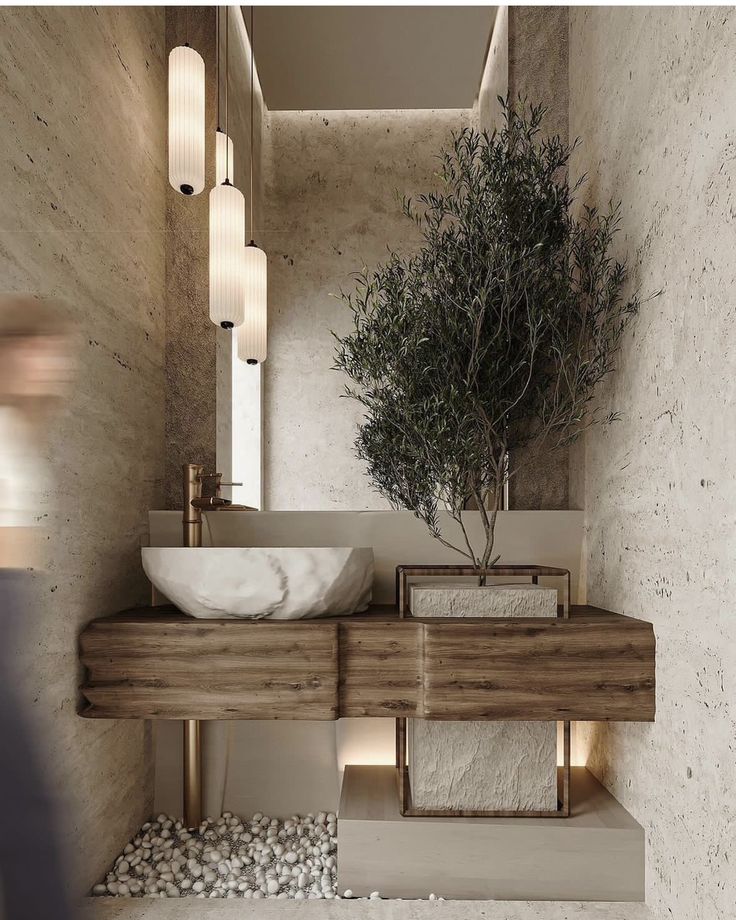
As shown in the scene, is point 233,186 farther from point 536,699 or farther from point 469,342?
point 536,699

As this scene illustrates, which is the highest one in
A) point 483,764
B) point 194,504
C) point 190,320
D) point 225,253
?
point 225,253

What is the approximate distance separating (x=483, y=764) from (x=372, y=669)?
41 cm

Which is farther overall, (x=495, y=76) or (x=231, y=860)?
(x=495, y=76)

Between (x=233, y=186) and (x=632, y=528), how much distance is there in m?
1.52

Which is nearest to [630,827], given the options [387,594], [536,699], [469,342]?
[536,699]

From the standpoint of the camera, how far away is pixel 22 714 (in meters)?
0.93

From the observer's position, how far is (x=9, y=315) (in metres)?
0.98

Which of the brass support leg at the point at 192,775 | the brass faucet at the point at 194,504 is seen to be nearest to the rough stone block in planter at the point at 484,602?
the brass faucet at the point at 194,504

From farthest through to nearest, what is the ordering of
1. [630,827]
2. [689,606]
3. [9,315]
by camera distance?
[630,827], [689,606], [9,315]

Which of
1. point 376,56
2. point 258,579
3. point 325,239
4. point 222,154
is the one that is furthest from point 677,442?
point 222,154

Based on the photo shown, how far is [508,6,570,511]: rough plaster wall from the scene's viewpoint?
90.4 inches

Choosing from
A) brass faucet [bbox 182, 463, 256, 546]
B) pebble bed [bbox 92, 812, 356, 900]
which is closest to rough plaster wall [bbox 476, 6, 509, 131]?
brass faucet [bbox 182, 463, 256, 546]

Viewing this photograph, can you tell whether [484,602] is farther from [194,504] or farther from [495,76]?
[495,76]

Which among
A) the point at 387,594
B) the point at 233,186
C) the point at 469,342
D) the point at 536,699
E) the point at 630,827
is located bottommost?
the point at 630,827
